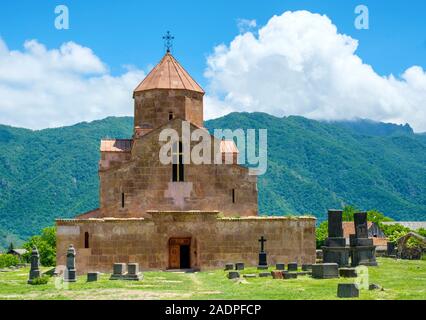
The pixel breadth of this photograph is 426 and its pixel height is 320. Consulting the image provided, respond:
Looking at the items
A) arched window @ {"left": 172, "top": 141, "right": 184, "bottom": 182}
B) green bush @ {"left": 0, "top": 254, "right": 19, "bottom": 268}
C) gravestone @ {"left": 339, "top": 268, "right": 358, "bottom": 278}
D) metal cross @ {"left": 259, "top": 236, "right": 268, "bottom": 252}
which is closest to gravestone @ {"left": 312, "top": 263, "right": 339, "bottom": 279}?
gravestone @ {"left": 339, "top": 268, "right": 358, "bottom": 278}

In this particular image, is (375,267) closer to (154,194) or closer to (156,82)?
(154,194)

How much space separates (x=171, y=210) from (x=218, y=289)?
1206 centimetres

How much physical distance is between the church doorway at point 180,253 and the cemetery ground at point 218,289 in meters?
5.27

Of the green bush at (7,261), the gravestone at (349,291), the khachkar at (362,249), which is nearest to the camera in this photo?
the gravestone at (349,291)

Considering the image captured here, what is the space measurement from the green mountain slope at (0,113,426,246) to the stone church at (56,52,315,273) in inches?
3397

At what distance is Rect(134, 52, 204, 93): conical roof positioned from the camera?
113ft

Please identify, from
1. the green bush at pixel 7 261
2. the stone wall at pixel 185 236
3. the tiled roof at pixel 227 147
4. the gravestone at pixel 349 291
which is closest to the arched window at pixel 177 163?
the stone wall at pixel 185 236

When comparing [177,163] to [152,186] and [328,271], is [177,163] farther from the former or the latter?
[328,271]

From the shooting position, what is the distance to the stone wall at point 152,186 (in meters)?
32.2

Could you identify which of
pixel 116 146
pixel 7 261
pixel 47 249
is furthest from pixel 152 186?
pixel 7 261

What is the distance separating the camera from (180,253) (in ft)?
102

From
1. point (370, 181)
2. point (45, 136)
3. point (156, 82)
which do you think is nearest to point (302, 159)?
point (370, 181)

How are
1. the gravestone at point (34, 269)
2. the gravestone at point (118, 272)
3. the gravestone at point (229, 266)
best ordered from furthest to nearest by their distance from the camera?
the gravestone at point (229, 266), the gravestone at point (34, 269), the gravestone at point (118, 272)

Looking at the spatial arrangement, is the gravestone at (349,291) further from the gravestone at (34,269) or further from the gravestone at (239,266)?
the gravestone at (239,266)
